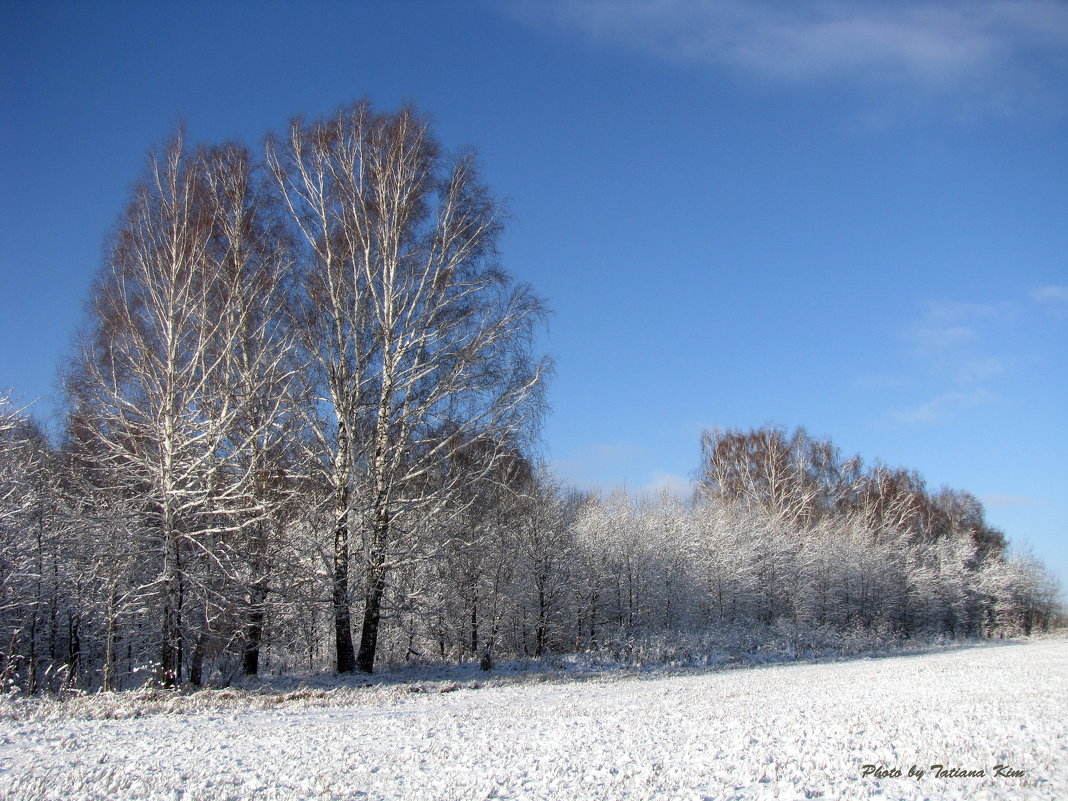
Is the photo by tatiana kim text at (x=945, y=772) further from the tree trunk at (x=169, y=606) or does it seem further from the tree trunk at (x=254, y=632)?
the tree trunk at (x=169, y=606)

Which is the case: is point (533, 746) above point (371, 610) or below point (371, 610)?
below

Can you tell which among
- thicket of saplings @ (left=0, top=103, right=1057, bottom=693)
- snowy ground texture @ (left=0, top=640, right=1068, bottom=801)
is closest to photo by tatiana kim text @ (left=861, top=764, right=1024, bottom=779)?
snowy ground texture @ (left=0, top=640, right=1068, bottom=801)

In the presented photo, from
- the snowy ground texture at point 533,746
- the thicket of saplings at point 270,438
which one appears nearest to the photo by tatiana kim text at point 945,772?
the snowy ground texture at point 533,746

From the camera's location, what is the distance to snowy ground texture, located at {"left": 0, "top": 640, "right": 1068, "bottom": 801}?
5551 mm

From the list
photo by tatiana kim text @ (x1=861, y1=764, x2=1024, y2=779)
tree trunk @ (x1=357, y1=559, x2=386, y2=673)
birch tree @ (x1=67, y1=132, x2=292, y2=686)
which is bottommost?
photo by tatiana kim text @ (x1=861, y1=764, x2=1024, y2=779)

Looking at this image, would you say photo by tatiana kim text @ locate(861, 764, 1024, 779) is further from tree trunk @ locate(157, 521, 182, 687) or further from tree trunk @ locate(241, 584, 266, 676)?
tree trunk @ locate(157, 521, 182, 687)

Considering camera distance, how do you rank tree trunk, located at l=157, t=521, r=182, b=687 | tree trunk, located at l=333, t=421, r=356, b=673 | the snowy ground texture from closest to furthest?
the snowy ground texture → tree trunk, located at l=157, t=521, r=182, b=687 → tree trunk, located at l=333, t=421, r=356, b=673

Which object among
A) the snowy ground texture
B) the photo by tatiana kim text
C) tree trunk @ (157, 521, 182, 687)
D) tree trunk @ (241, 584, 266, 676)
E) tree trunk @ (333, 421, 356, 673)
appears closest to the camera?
the snowy ground texture

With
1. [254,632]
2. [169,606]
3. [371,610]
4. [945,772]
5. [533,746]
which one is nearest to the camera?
[945,772]

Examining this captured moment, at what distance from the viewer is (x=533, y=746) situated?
7059mm

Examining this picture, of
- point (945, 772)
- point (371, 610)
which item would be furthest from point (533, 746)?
point (371, 610)

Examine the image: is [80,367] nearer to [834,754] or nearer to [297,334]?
[297,334]

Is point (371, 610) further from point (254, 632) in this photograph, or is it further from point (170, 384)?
point (170, 384)

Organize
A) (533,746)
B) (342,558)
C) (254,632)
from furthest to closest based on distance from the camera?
(342,558)
(254,632)
(533,746)
